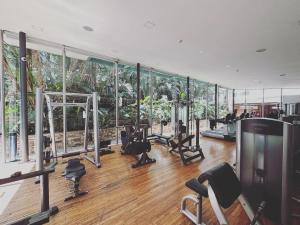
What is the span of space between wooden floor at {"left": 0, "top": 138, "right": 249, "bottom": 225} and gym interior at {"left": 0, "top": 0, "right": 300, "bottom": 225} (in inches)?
0.7

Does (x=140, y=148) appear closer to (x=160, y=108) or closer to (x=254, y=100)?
(x=160, y=108)

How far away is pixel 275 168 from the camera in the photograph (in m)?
1.72

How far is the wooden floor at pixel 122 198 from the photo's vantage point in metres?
1.87

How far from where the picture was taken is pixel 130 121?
5.95 meters

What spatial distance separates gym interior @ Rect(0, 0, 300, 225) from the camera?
1.80 meters

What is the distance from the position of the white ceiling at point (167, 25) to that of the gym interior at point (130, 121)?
0.02 meters

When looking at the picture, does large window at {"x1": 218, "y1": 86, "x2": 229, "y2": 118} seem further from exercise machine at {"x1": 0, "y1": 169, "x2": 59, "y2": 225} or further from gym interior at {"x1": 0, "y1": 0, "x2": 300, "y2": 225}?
exercise machine at {"x1": 0, "y1": 169, "x2": 59, "y2": 225}

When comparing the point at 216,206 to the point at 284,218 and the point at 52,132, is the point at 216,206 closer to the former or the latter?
the point at 284,218

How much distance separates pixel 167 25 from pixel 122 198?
306cm

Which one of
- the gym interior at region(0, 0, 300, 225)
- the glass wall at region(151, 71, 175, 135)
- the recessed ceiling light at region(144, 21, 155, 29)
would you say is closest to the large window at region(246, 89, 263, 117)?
the gym interior at region(0, 0, 300, 225)

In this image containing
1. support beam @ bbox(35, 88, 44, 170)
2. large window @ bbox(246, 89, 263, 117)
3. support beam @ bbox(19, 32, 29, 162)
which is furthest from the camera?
large window @ bbox(246, 89, 263, 117)

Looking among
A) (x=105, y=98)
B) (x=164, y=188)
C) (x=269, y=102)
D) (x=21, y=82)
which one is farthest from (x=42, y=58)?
(x=269, y=102)

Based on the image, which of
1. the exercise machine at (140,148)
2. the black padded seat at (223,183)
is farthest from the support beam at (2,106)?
the black padded seat at (223,183)

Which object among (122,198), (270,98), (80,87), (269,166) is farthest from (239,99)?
(122,198)
